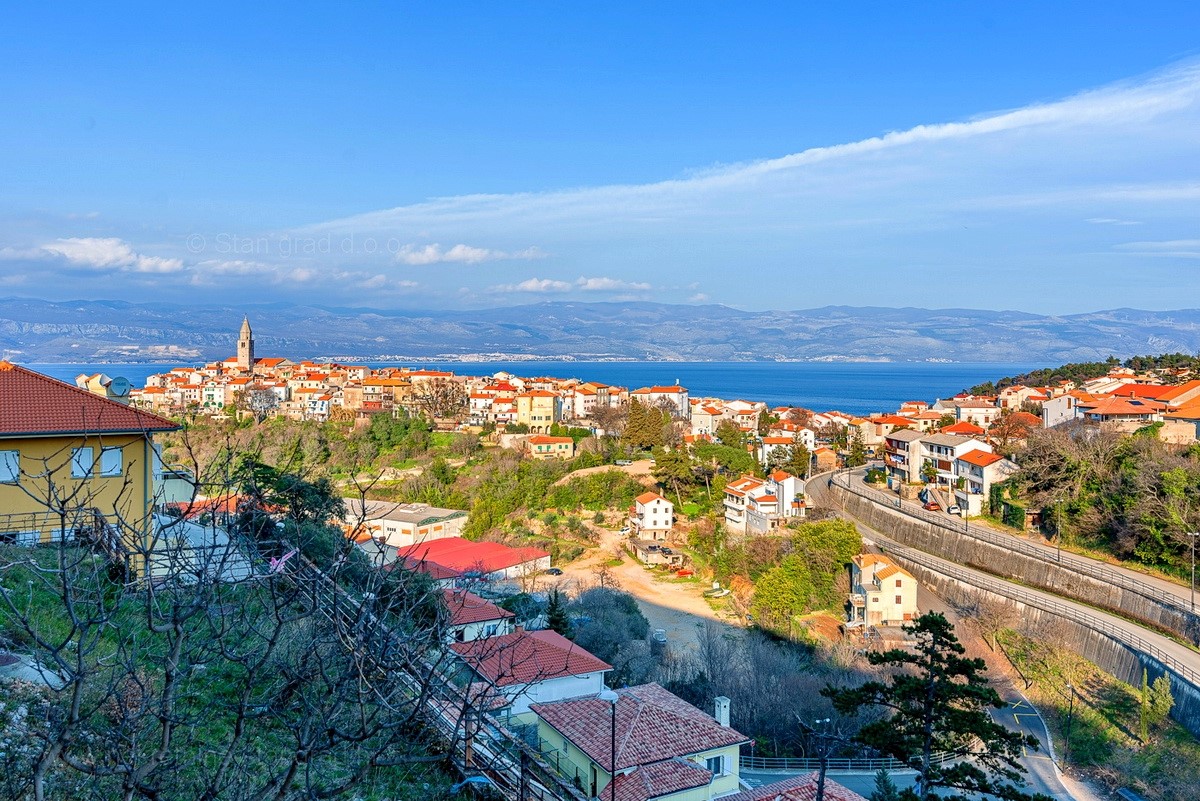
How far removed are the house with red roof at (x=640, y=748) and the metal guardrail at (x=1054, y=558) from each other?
47.9ft

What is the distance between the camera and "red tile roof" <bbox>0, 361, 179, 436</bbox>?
1005cm

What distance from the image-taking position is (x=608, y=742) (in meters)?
10.4

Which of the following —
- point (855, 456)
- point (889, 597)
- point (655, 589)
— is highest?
point (855, 456)

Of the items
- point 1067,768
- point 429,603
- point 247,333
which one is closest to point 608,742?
point 429,603

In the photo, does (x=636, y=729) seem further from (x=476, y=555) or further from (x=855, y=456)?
(x=855, y=456)

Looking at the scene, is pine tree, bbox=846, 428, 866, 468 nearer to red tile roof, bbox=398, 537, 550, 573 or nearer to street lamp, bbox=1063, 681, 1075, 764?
red tile roof, bbox=398, 537, 550, 573

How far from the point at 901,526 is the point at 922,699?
21.8 meters

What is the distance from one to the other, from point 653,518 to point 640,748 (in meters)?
26.3

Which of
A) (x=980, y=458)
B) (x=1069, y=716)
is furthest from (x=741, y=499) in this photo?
(x=1069, y=716)

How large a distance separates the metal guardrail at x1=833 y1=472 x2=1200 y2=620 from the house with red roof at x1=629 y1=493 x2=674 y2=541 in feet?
28.1

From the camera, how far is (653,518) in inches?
1444

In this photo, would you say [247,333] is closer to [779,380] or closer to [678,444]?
[678,444]

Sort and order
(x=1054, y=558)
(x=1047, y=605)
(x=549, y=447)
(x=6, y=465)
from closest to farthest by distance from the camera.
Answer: (x=6, y=465)
(x=1047, y=605)
(x=1054, y=558)
(x=549, y=447)

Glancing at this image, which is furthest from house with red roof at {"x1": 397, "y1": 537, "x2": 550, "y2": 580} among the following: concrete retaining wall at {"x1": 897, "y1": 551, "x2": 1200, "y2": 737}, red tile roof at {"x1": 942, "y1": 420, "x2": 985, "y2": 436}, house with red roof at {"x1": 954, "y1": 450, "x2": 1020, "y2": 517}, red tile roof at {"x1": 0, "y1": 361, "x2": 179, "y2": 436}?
red tile roof at {"x1": 942, "y1": 420, "x2": 985, "y2": 436}
